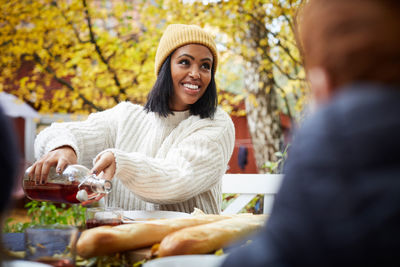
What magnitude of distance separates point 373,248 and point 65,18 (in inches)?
218

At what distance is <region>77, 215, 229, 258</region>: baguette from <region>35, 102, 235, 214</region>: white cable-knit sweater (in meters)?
0.50

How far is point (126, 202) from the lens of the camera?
6.54 feet

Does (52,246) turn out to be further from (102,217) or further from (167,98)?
(167,98)

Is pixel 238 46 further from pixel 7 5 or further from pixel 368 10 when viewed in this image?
pixel 368 10

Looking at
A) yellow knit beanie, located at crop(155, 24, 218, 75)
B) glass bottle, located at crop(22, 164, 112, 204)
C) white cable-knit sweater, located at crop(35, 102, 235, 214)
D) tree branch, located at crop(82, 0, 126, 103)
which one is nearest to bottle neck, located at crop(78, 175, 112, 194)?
glass bottle, located at crop(22, 164, 112, 204)

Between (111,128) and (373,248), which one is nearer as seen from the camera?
(373,248)

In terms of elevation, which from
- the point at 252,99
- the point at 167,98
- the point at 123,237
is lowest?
the point at 123,237

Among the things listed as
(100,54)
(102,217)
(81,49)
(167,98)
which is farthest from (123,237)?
(81,49)

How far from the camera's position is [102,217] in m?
1.10

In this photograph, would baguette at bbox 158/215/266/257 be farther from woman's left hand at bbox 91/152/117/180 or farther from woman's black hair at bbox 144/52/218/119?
woman's black hair at bbox 144/52/218/119

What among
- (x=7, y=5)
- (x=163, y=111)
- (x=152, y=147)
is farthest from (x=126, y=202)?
(x=7, y=5)

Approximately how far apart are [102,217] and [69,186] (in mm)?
271

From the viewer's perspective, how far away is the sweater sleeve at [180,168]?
158 centimetres

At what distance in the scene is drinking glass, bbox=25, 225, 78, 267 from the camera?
79 centimetres
